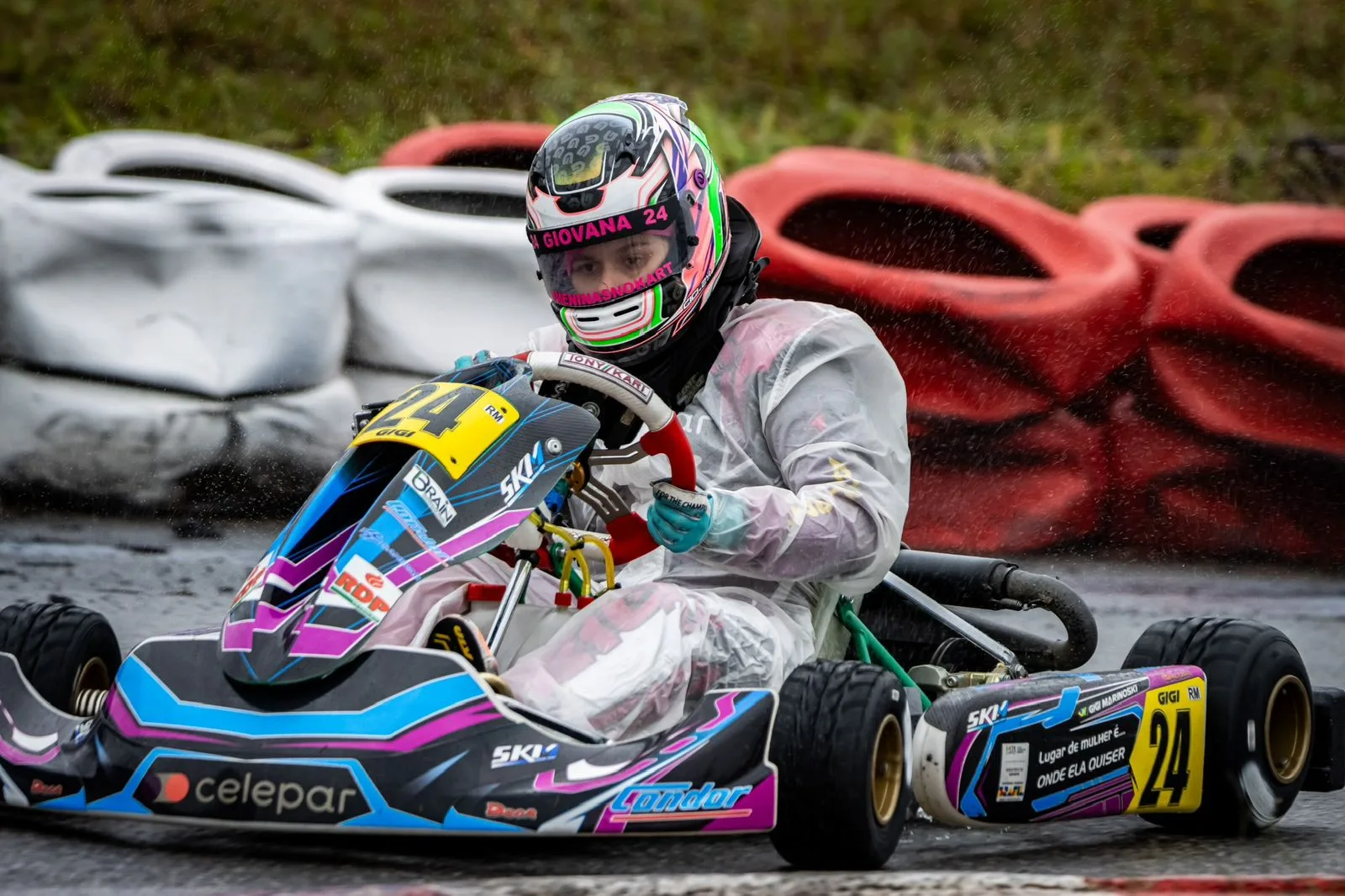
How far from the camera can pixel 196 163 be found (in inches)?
273

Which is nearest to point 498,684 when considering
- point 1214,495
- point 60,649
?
point 60,649

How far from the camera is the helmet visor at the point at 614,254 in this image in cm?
339

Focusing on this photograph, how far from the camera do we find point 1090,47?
8.99 meters

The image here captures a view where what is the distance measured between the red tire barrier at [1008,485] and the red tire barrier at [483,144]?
6.15 feet

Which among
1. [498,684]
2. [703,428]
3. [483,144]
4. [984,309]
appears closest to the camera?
[498,684]

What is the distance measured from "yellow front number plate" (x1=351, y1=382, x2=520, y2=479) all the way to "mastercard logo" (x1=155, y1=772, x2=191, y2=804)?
0.60 m

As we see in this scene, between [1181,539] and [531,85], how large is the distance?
3.61 metres

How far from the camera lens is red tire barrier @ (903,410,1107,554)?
6164 millimetres

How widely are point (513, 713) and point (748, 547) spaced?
56 cm

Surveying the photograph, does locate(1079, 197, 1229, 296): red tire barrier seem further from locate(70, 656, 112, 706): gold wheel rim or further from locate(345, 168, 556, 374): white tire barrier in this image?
locate(70, 656, 112, 706): gold wheel rim

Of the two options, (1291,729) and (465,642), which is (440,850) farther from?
(1291,729)

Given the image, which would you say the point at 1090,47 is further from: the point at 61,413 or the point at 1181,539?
the point at 61,413

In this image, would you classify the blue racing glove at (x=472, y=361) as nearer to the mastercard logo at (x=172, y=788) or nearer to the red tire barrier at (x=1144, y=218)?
the mastercard logo at (x=172, y=788)

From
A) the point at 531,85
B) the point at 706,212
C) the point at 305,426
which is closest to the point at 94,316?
the point at 305,426
